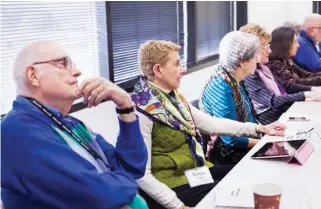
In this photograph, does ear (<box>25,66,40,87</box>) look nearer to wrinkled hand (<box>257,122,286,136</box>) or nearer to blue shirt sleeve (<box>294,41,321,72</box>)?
wrinkled hand (<box>257,122,286,136</box>)

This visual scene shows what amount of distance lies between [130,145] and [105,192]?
30cm

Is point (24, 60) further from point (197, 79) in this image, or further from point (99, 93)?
point (197, 79)

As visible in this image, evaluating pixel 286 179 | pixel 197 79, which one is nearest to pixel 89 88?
pixel 286 179

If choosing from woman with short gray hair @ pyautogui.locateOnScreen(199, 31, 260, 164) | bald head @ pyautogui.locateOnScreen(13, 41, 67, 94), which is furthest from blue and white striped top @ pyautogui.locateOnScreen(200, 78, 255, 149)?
bald head @ pyautogui.locateOnScreen(13, 41, 67, 94)

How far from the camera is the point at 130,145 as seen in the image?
151 centimetres

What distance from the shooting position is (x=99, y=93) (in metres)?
1.41

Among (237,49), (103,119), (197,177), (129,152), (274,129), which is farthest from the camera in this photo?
(103,119)

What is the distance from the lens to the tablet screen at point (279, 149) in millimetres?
1828

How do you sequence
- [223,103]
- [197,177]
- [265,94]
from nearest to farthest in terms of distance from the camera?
1. [197,177]
2. [223,103]
3. [265,94]

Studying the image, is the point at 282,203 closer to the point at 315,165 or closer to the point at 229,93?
the point at 315,165

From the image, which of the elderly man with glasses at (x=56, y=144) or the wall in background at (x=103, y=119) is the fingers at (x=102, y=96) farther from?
the wall in background at (x=103, y=119)

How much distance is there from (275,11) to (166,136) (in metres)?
4.53

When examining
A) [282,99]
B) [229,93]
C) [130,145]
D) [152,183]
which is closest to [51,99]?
[130,145]

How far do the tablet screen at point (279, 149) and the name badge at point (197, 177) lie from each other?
261 mm
